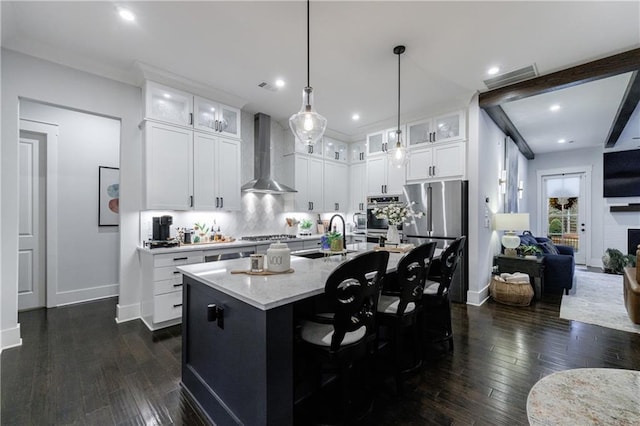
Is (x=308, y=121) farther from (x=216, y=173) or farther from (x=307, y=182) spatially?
(x=307, y=182)

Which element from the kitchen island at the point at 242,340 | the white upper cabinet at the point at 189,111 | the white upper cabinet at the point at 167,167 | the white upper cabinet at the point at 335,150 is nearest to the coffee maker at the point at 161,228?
the white upper cabinet at the point at 167,167

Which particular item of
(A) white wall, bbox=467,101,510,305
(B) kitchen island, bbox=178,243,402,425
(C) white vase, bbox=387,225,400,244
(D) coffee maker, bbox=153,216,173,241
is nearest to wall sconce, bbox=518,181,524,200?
(A) white wall, bbox=467,101,510,305

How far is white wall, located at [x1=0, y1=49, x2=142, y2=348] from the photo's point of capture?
9.24ft

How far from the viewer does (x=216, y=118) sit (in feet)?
13.4

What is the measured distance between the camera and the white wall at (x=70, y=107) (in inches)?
111

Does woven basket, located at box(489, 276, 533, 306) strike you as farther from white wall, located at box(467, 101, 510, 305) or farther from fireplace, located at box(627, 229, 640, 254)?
fireplace, located at box(627, 229, 640, 254)

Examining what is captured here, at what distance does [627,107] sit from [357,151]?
14.4ft

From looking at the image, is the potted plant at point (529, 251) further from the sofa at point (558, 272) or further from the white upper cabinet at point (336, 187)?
the white upper cabinet at point (336, 187)

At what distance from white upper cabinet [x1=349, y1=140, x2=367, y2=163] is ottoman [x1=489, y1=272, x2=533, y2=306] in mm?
3451

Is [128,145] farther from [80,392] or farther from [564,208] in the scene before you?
[564,208]

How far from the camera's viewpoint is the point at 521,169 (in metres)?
7.24

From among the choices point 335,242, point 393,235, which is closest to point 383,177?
point 393,235

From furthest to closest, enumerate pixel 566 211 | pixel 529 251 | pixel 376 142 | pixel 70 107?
pixel 566 211, pixel 376 142, pixel 529 251, pixel 70 107

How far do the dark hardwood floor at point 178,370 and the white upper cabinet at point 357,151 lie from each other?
12.4 feet
